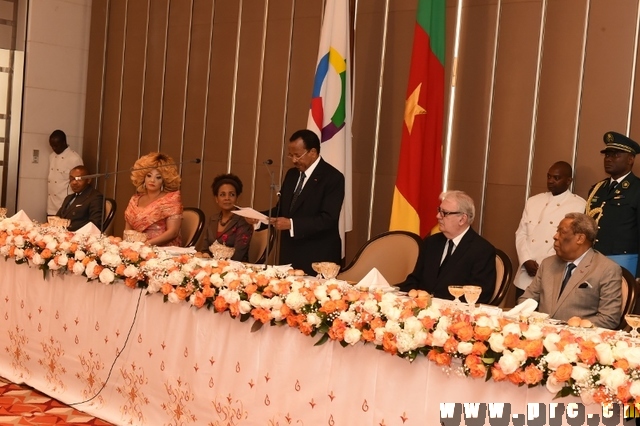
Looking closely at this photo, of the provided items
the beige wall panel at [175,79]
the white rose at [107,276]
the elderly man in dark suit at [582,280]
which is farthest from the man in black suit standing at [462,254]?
the beige wall panel at [175,79]

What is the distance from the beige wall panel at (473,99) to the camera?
6531 millimetres

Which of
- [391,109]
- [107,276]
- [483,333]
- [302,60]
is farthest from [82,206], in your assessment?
[483,333]

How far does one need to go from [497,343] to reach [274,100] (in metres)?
5.55

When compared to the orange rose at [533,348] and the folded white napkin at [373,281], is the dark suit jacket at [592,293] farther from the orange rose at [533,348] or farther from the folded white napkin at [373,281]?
the orange rose at [533,348]

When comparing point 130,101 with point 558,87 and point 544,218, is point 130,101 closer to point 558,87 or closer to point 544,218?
point 558,87

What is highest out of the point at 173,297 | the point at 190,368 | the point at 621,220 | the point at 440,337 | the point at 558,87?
the point at 558,87

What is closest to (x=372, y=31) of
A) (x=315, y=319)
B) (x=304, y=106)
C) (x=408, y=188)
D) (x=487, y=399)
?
(x=304, y=106)

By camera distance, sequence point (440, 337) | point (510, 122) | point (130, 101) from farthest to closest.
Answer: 1. point (130, 101)
2. point (510, 122)
3. point (440, 337)

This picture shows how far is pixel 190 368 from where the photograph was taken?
3.98 metres

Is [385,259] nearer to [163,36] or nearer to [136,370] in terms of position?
[136,370]

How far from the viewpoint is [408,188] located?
6.21m

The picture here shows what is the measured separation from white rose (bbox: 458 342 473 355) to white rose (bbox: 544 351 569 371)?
27 cm

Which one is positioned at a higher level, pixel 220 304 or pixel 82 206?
pixel 82 206

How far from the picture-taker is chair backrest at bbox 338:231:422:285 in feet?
16.4
